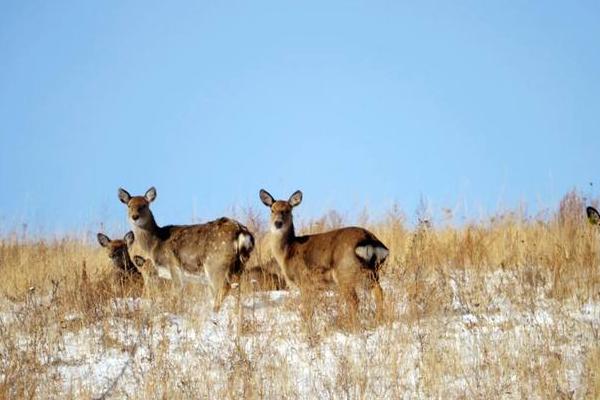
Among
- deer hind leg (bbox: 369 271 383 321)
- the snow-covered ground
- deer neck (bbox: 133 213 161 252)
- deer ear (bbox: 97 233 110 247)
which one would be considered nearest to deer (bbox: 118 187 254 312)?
deer neck (bbox: 133 213 161 252)

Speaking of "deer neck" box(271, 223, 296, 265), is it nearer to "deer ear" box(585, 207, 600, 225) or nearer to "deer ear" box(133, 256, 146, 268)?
"deer ear" box(133, 256, 146, 268)

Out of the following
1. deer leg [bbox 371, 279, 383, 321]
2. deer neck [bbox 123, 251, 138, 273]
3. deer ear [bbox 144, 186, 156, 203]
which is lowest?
deer leg [bbox 371, 279, 383, 321]

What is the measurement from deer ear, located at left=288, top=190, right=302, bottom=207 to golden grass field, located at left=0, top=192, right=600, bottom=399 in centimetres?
A: 185

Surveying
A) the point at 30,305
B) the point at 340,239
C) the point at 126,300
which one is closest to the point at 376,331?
the point at 340,239

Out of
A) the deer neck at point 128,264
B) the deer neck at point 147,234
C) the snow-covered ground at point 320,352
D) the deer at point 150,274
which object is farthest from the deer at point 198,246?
the snow-covered ground at point 320,352

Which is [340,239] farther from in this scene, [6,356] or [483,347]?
[6,356]

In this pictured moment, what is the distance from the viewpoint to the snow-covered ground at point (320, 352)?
829cm

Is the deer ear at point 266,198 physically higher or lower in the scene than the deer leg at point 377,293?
higher

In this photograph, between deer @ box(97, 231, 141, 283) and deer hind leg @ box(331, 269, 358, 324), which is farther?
deer @ box(97, 231, 141, 283)

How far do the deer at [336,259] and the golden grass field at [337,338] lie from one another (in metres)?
0.27

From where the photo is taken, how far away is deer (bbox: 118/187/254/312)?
44.9ft

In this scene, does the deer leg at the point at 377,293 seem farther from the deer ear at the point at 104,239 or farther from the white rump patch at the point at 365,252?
the deer ear at the point at 104,239

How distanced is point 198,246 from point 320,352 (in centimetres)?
512

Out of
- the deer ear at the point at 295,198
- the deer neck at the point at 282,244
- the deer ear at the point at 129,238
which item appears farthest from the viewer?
the deer ear at the point at 129,238
